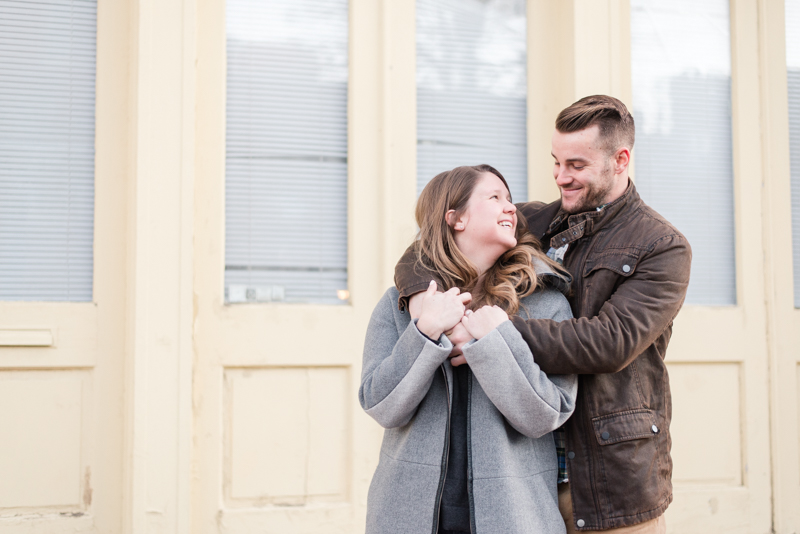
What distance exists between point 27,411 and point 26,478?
280 millimetres

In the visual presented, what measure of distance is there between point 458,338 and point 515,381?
0.18 metres

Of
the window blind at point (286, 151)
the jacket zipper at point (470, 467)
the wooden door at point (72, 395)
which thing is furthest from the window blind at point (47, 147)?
the jacket zipper at point (470, 467)

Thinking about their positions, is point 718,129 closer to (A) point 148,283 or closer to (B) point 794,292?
(B) point 794,292

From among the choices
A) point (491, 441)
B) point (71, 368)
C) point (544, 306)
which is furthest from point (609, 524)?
point (71, 368)

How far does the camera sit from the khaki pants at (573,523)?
176 centimetres

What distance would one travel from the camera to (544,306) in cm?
183

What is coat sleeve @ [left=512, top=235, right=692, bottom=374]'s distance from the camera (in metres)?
1.65

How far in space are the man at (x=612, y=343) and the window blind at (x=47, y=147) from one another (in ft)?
6.07

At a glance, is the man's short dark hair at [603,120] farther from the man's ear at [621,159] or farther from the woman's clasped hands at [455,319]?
the woman's clasped hands at [455,319]

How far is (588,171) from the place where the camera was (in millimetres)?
1961

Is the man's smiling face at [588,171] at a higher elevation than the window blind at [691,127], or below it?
below

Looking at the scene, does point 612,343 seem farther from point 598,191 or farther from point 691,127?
point 691,127

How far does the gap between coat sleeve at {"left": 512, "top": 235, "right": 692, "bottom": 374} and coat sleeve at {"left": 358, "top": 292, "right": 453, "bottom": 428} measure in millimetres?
236

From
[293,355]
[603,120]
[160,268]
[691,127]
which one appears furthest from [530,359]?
[691,127]
